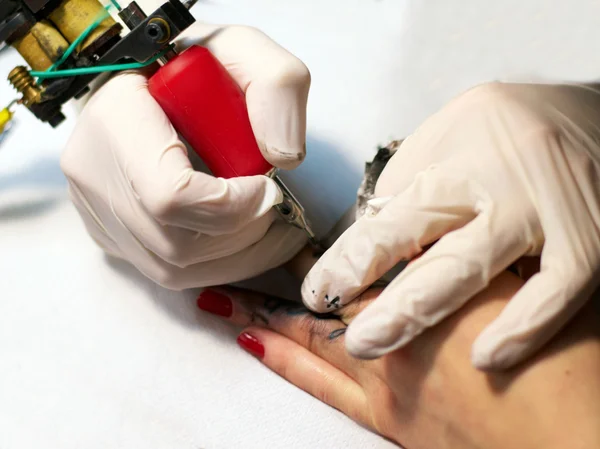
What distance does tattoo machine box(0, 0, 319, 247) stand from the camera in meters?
0.76

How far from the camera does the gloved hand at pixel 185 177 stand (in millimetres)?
728

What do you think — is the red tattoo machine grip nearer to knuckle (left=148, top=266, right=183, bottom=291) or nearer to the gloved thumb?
the gloved thumb

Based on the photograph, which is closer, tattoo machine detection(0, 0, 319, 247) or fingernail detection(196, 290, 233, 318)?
tattoo machine detection(0, 0, 319, 247)

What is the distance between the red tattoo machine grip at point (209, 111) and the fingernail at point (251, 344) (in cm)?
33

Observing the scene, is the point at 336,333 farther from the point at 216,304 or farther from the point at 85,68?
the point at 85,68

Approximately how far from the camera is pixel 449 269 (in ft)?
1.93

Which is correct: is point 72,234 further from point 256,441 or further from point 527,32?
point 527,32

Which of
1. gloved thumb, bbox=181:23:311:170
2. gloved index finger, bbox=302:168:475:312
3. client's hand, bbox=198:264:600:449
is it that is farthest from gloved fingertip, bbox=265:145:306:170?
client's hand, bbox=198:264:600:449

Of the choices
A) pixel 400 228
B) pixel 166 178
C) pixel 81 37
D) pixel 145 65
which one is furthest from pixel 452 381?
pixel 81 37

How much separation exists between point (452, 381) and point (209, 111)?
50cm

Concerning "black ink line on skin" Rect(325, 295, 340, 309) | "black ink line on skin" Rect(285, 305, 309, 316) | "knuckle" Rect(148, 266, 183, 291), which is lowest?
"black ink line on skin" Rect(285, 305, 309, 316)

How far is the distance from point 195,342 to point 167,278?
0.50 ft

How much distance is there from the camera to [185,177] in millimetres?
709

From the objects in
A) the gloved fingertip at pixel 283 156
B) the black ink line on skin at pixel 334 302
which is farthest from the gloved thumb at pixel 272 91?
the black ink line on skin at pixel 334 302
